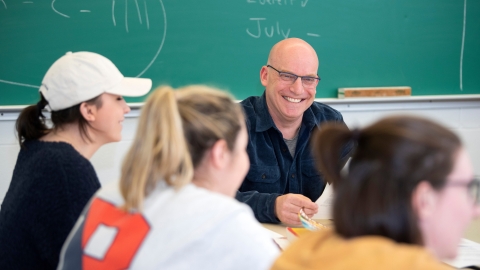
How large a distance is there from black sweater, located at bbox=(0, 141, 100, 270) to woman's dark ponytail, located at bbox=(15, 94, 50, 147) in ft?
0.37

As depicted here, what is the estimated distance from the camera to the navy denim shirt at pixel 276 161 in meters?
2.33

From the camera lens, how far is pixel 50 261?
1.58m

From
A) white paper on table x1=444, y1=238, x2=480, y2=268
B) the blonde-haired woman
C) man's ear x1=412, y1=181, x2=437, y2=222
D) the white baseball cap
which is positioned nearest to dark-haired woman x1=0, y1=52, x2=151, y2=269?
the white baseball cap

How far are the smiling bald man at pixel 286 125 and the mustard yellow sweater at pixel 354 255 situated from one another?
1244 mm

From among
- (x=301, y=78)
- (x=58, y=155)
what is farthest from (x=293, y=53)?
(x=58, y=155)

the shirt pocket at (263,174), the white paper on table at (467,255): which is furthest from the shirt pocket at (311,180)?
the white paper on table at (467,255)

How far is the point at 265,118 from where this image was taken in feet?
8.00

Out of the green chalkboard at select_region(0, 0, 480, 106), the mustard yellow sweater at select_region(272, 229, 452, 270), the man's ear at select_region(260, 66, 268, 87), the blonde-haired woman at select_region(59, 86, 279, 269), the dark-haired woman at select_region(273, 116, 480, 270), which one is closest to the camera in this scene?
the mustard yellow sweater at select_region(272, 229, 452, 270)

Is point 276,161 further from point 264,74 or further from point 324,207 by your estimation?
point 264,74

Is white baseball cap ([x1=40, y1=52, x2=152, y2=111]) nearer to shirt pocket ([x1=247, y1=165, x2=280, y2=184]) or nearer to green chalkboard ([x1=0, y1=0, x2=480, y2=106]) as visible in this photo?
shirt pocket ([x1=247, y1=165, x2=280, y2=184])

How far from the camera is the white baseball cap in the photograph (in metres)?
1.75

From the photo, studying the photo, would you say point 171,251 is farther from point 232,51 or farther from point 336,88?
point 336,88

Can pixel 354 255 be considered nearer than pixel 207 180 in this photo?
Yes

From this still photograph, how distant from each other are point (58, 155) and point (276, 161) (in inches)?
41.4
